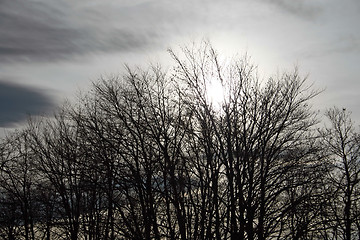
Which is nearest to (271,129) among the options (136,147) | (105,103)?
(136,147)

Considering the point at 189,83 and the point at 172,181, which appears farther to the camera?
the point at 189,83

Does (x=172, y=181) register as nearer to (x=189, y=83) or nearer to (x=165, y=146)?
(x=165, y=146)

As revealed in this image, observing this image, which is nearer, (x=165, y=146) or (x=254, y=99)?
(x=165, y=146)

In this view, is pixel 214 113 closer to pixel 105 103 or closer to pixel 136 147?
pixel 136 147

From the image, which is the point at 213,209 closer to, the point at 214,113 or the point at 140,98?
the point at 214,113

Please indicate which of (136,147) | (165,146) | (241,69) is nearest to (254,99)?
(241,69)

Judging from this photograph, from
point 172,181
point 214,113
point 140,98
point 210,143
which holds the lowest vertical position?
point 172,181

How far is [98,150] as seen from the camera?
13.3m

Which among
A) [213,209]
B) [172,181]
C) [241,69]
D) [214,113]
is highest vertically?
[241,69]

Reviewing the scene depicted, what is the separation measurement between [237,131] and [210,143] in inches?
52.3

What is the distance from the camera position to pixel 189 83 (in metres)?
14.2

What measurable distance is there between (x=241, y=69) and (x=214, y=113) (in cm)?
238

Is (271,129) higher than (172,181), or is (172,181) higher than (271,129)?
(271,129)

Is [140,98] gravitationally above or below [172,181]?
above
